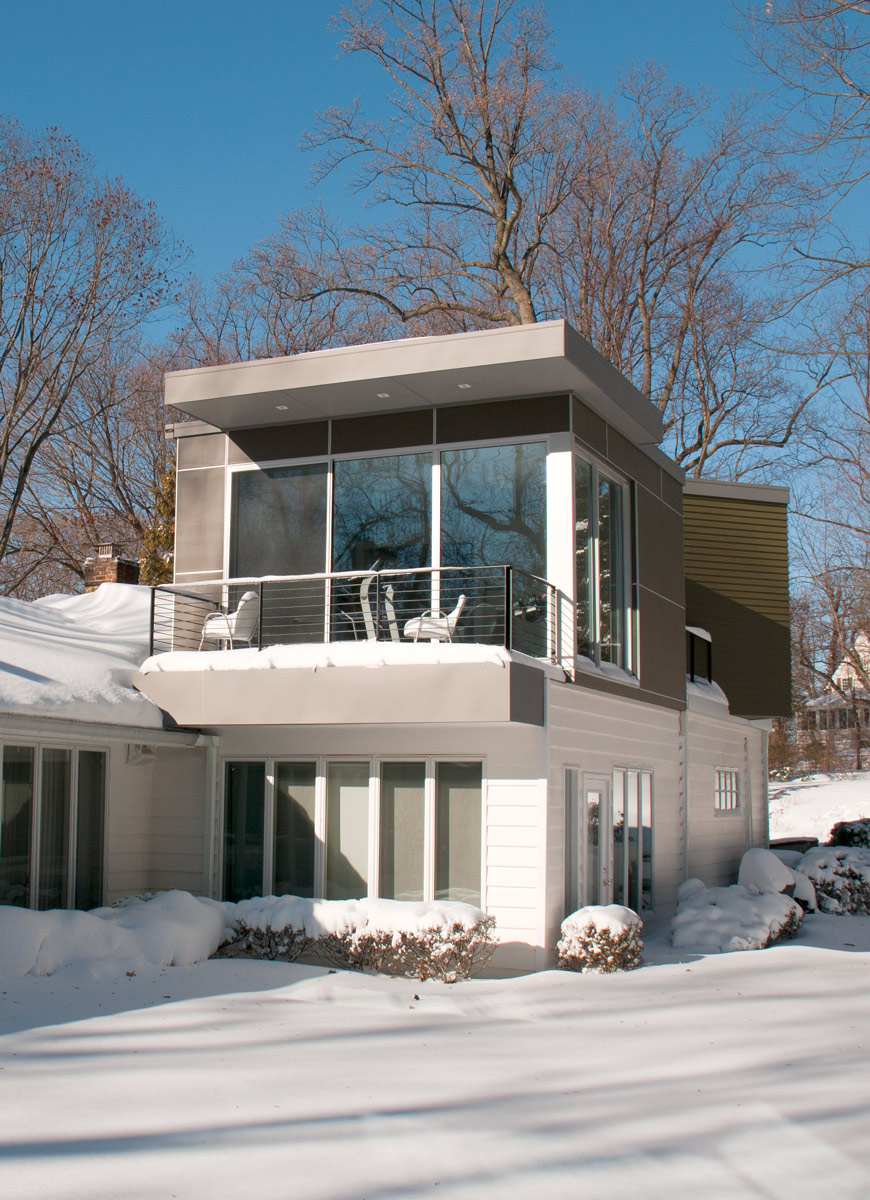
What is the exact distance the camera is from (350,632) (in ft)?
43.3

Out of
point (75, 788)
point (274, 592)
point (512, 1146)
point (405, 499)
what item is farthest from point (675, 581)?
point (512, 1146)

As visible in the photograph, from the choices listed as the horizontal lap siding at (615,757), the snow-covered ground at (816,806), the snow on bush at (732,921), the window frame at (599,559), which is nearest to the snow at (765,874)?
the horizontal lap siding at (615,757)

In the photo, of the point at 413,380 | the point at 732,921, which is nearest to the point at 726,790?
the point at 732,921

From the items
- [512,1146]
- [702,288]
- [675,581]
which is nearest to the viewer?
[512,1146]

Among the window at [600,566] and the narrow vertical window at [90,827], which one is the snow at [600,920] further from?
the narrow vertical window at [90,827]

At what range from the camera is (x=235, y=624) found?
13.2 m

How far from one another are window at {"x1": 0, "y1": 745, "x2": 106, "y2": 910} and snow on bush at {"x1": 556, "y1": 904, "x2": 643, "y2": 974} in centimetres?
479

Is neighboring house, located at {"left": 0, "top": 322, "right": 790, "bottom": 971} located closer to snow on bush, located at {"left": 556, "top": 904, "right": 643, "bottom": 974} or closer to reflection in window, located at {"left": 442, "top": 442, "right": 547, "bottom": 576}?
reflection in window, located at {"left": 442, "top": 442, "right": 547, "bottom": 576}

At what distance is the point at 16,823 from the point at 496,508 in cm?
581

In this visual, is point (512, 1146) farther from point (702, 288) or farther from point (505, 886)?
point (702, 288)

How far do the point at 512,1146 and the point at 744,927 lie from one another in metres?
8.05

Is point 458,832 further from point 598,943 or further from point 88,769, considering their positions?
point 88,769

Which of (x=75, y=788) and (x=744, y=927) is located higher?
(x=75, y=788)

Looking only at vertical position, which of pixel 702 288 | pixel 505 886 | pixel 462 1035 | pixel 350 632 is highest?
pixel 702 288
